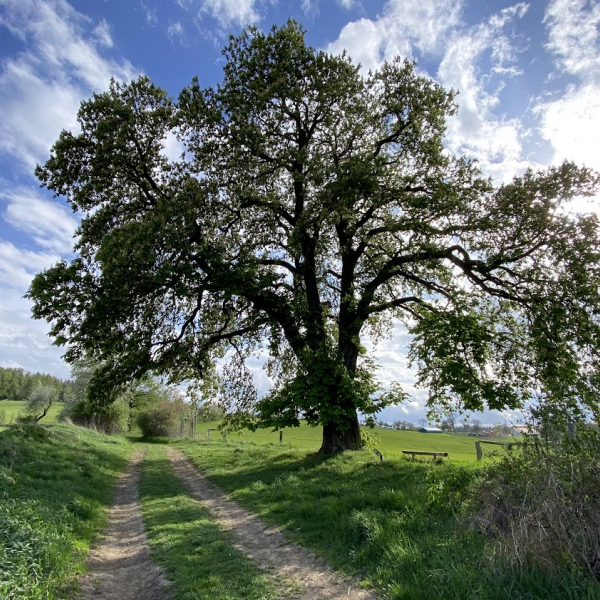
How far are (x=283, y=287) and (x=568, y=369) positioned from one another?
11895 millimetres

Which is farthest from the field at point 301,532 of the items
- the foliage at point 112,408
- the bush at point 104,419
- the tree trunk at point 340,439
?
the bush at point 104,419

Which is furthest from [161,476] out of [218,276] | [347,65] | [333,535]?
[347,65]

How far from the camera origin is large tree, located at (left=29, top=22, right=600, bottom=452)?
15539 mm

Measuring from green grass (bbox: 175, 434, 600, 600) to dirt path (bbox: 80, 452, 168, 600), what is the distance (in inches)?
115

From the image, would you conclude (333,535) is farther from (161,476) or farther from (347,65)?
(347,65)

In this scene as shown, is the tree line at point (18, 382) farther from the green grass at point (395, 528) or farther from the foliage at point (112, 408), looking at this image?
the green grass at point (395, 528)

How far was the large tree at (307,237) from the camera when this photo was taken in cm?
1554

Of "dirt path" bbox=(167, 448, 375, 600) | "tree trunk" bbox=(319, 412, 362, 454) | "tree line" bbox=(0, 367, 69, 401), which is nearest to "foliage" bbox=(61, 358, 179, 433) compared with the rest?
"tree trunk" bbox=(319, 412, 362, 454)

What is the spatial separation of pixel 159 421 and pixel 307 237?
122 feet

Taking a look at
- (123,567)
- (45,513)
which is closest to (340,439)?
(123,567)

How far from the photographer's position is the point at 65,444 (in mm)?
20672

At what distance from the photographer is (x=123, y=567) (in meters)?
7.68

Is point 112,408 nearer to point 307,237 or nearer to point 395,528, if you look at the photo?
point 307,237

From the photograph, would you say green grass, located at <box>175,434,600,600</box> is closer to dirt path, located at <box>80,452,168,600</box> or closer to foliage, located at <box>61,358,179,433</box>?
dirt path, located at <box>80,452,168,600</box>
